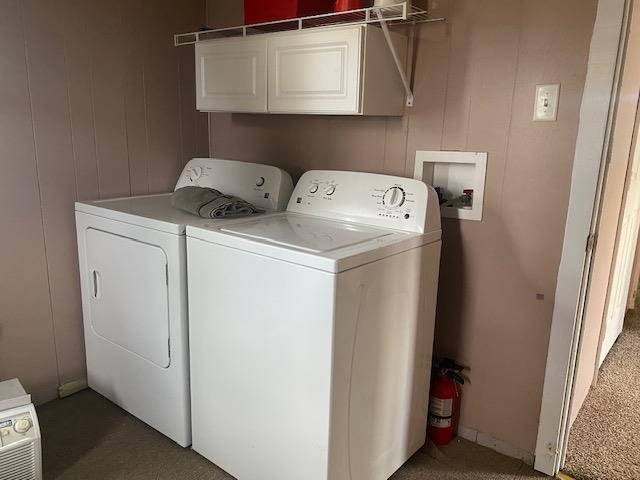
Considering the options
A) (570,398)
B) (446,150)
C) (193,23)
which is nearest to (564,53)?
(446,150)

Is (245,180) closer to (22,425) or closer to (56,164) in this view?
(56,164)

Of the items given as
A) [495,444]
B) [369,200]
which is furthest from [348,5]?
[495,444]

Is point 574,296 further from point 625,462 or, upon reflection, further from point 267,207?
point 267,207

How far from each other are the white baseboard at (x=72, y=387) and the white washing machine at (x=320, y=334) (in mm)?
794

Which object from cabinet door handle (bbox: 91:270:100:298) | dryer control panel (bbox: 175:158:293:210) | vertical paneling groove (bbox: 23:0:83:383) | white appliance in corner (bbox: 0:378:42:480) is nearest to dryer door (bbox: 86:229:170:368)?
cabinet door handle (bbox: 91:270:100:298)

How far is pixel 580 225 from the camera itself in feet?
5.68

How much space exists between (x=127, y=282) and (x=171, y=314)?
12.2 inches

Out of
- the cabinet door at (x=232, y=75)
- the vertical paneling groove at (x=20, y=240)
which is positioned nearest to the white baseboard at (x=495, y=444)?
the cabinet door at (x=232, y=75)

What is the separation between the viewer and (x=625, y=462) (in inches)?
79.2

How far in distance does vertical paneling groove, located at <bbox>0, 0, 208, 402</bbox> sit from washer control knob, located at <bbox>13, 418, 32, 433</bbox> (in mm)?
514

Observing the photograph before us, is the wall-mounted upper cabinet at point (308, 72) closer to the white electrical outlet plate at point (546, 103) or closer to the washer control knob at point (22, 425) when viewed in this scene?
the white electrical outlet plate at point (546, 103)

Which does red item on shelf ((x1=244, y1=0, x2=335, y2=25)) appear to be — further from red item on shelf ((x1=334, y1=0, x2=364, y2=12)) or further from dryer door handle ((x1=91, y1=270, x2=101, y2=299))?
dryer door handle ((x1=91, y1=270, x2=101, y2=299))

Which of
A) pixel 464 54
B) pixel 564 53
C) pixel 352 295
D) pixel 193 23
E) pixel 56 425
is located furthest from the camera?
pixel 193 23

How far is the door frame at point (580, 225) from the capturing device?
1.61 metres
